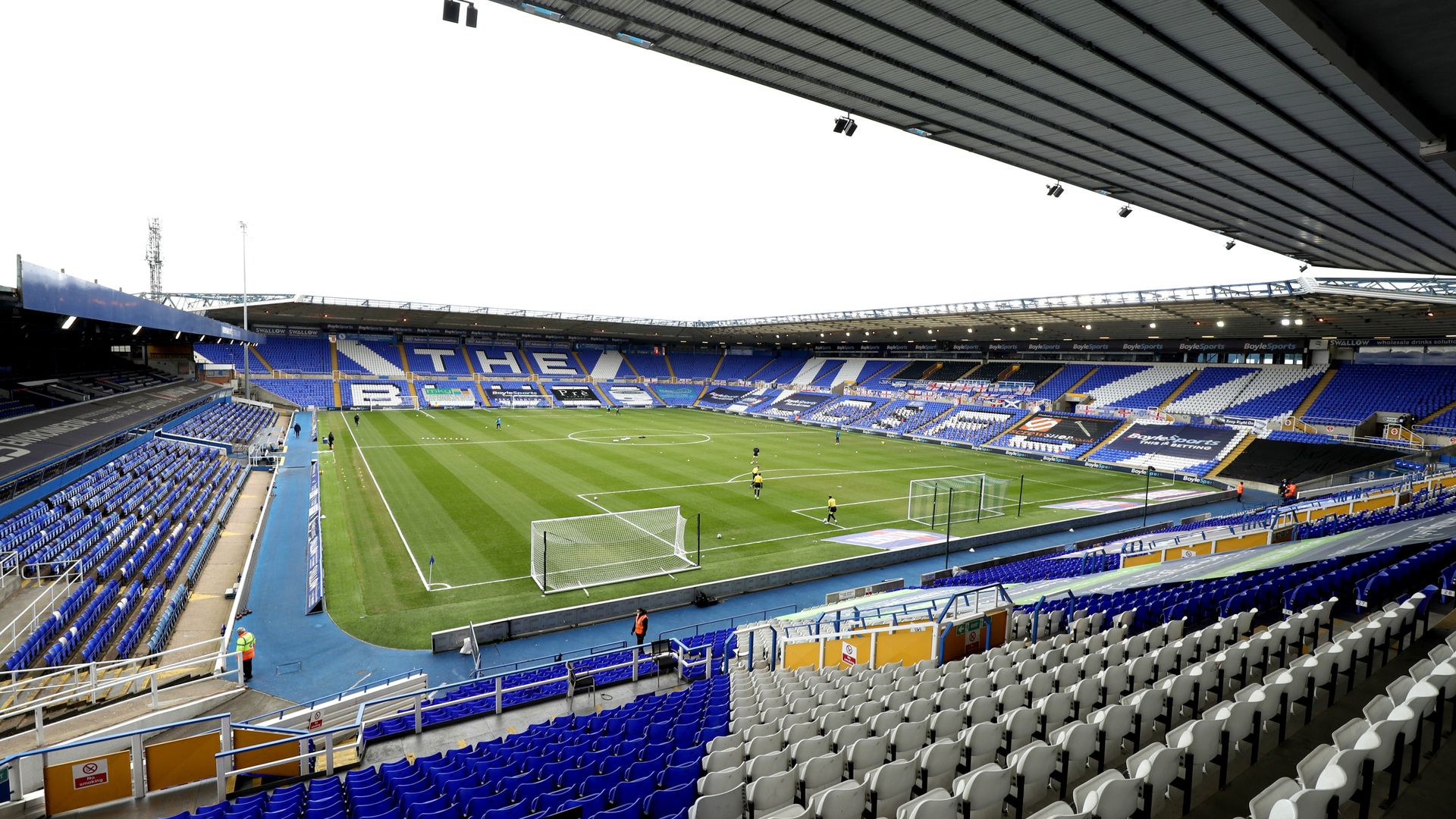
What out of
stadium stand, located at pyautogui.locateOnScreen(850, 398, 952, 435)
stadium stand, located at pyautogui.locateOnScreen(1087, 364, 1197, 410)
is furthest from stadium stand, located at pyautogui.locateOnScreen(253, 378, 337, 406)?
stadium stand, located at pyautogui.locateOnScreen(1087, 364, 1197, 410)

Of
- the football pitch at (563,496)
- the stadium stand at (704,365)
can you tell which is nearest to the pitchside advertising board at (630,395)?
the stadium stand at (704,365)

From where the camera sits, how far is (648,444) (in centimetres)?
4128

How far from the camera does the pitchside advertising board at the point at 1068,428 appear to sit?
42.6 meters

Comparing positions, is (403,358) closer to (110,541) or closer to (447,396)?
(447,396)

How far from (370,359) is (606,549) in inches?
2149

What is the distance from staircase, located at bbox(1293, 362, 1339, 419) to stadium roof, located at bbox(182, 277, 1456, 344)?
231cm

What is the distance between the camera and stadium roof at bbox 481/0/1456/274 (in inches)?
279

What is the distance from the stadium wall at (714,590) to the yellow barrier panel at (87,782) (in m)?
7.13

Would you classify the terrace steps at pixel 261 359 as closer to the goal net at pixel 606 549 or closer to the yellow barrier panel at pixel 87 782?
the goal net at pixel 606 549

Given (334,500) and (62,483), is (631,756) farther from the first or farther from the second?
(334,500)

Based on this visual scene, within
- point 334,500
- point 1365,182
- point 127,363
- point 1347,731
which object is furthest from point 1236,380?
point 127,363

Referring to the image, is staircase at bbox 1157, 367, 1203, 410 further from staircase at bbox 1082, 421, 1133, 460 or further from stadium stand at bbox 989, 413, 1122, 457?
stadium stand at bbox 989, 413, 1122, 457

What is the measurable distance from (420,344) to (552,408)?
17.3m

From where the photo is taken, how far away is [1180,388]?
4491 cm
